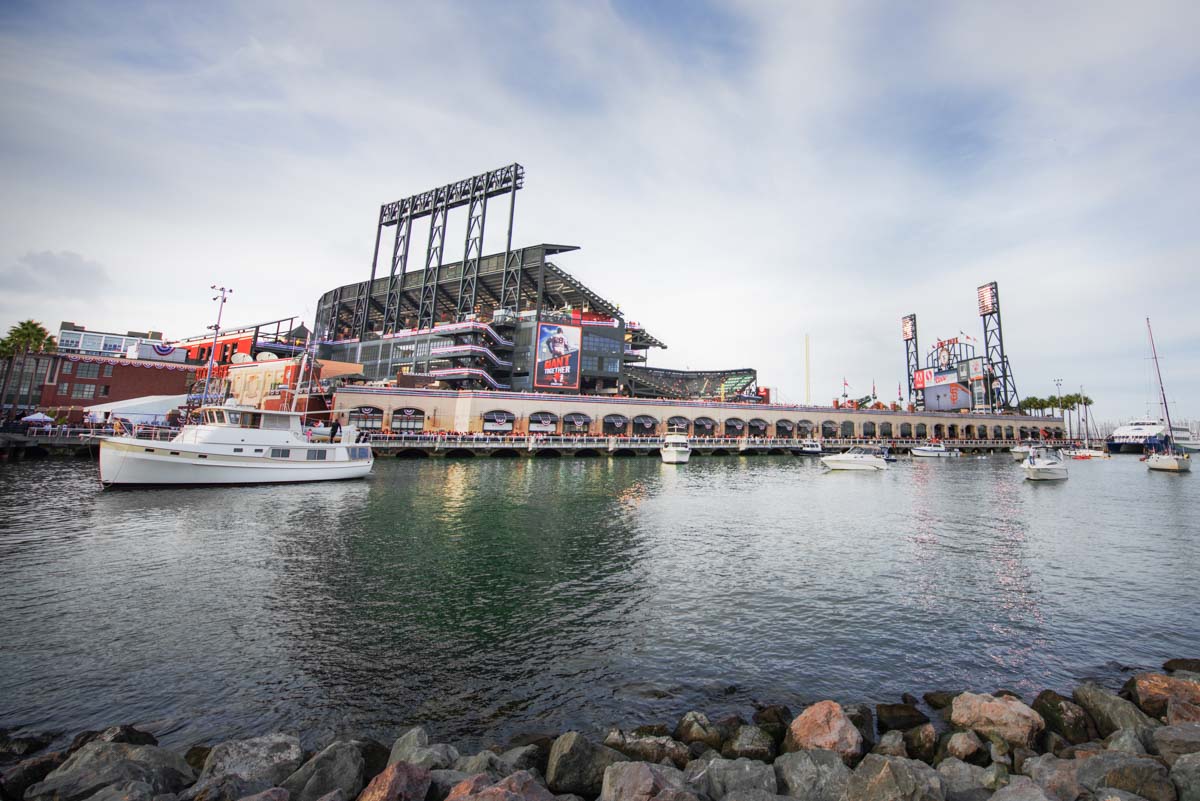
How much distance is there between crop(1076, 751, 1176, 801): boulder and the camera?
623 centimetres

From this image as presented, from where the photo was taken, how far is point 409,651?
37.9 ft

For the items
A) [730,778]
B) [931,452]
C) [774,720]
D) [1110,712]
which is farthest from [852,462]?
[730,778]

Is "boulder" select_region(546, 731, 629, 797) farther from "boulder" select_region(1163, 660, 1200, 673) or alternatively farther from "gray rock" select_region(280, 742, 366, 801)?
"boulder" select_region(1163, 660, 1200, 673)

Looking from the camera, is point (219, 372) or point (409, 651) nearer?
point (409, 651)

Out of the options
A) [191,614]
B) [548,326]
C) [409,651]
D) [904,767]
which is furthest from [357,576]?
[548,326]

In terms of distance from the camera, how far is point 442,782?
6.51 m

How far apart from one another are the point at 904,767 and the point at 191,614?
50.8ft

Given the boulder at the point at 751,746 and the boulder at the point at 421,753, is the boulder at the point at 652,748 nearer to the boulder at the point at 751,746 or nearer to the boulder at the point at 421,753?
the boulder at the point at 751,746

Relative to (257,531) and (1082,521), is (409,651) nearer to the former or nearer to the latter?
(257,531)

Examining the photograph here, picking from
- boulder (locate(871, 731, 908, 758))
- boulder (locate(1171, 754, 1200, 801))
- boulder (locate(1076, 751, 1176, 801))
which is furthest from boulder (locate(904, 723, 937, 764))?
boulder (locate(1171, 754, 1200, 801))

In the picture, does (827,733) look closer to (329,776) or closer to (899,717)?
(899,717)

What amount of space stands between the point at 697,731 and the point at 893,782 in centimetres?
283

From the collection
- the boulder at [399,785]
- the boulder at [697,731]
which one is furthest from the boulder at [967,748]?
the boulder at [399,785]

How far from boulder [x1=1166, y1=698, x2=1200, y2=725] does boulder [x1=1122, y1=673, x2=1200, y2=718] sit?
413 millimetres
